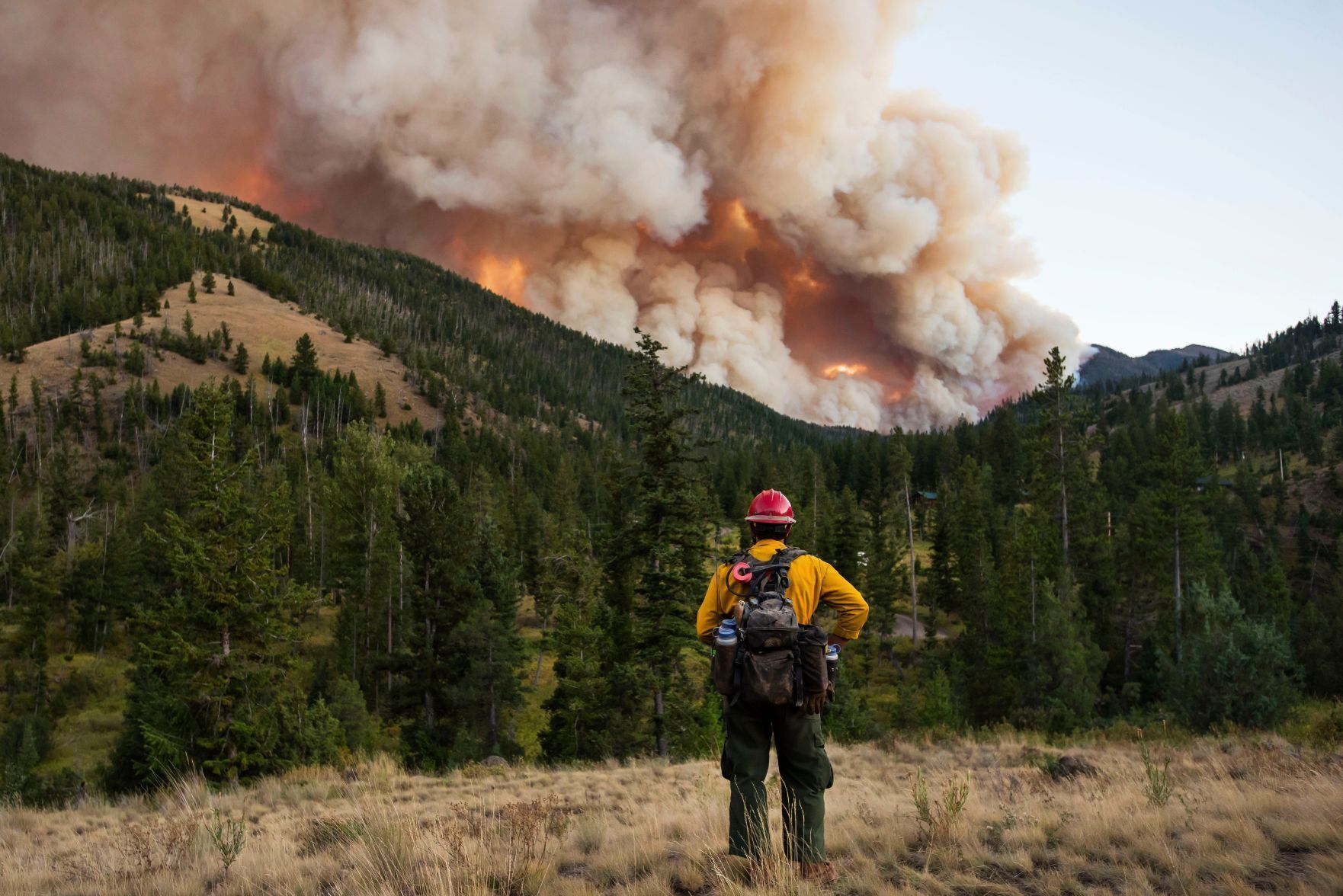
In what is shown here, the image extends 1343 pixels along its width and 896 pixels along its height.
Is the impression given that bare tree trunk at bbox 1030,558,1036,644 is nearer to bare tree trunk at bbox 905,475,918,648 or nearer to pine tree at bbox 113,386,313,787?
bare tree trunk at bbox 905,475,918,648

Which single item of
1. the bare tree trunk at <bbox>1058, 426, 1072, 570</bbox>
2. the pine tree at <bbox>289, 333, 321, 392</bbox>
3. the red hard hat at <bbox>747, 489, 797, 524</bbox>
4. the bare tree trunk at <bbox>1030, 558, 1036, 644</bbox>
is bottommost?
the bare tree trunk at <bbox>1030, 558, 1036, 644</bbox>

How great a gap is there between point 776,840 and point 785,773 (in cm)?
68

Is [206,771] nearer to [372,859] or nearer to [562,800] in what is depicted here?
[562,800]

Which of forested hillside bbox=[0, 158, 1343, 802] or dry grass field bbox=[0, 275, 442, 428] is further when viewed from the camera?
dry grass field bbox=[0, 275, 442, 428]

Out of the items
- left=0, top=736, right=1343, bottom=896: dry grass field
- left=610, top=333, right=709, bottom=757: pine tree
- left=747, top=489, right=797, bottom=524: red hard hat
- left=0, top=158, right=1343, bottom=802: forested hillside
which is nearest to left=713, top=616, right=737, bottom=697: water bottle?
left=747, top=489, right=797, bottom=524: red hard hat

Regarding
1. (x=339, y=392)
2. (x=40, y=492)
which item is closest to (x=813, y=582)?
(x=40, y=492)

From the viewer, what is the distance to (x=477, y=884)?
429 centimetres

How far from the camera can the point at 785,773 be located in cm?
459

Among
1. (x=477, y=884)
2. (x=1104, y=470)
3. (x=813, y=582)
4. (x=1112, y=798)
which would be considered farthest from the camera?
(x=1104, y=470)

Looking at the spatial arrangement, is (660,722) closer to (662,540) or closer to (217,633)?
(662,540)

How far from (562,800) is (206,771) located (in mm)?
12244

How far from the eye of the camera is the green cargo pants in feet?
14.8

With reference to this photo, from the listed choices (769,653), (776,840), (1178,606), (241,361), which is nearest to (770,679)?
(769,653)

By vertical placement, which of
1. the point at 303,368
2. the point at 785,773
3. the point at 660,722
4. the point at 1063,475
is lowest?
the point at 660,722
